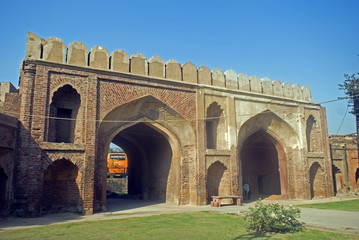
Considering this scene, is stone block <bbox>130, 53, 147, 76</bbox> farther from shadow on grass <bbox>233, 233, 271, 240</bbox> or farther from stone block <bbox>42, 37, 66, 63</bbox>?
shadow on grass <bbox>233, 233, 271, 240</bbox>

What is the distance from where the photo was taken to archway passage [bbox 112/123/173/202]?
47.1 feet

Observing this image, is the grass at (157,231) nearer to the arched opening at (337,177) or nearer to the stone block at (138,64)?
the stone block at (138,64)

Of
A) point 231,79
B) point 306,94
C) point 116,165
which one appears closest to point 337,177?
point 306,94

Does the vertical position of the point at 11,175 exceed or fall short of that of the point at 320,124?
it falls short

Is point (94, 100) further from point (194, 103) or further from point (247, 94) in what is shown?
point (247, 94)

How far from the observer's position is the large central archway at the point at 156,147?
36.8 ft

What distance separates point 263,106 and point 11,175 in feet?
34.8

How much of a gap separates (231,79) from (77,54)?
6.73 m

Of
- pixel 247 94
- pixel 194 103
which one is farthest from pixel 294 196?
pixel 194 103

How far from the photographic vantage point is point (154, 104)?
12.5 metres

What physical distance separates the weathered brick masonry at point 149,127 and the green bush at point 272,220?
5836mm

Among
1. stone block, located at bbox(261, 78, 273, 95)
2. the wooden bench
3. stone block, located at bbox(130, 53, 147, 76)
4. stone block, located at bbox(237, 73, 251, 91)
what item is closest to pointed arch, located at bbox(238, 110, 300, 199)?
stone block, located at bbox(261, 78, 273, 95)

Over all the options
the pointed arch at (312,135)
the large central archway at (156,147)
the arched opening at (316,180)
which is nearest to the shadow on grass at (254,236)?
the large central archway at (156,147)

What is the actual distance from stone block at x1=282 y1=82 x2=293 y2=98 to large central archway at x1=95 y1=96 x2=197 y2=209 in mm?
5913
